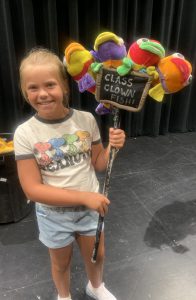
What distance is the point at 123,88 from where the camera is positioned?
0.93 m

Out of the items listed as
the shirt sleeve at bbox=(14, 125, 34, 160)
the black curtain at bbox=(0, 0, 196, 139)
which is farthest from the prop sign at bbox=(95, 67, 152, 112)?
the black curtain at bbox=(0, 0, 196, 139)

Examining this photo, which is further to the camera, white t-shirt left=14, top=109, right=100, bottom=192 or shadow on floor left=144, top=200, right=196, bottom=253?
shadow on floor left=144, top=200, right=196, bottom=253

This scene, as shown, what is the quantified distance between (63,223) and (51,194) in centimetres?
13

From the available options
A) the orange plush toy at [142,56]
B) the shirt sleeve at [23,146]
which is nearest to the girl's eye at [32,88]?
the shirt sleeve at [23,146]

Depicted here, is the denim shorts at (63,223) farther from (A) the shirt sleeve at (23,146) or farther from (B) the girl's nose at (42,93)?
(B) the girl's nose at (42,93)

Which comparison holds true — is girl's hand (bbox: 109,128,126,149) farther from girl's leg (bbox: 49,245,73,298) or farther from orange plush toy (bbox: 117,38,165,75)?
girl's leg (bbox: 49,245,73,298)

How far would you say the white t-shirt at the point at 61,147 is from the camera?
923mm

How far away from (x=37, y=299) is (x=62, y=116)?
84cm

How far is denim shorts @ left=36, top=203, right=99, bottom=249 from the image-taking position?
0.99 metres

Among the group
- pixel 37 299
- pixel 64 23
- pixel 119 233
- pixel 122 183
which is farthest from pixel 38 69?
pixel 64 23

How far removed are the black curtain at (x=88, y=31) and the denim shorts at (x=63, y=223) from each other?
1540 mm

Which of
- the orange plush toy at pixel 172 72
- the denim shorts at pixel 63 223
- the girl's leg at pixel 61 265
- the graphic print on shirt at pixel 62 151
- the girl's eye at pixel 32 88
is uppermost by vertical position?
the orange plush toy at pixel 172 72

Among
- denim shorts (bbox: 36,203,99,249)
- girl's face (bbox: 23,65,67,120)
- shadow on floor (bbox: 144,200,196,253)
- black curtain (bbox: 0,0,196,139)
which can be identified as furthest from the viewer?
black curtain (bbox: 0,0,196,139)

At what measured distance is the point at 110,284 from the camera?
1390mm
